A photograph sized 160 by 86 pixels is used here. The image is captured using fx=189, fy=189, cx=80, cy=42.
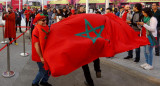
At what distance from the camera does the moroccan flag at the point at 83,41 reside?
336cm

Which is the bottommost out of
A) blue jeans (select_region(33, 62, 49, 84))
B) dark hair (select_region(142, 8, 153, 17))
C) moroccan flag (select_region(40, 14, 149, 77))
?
blue jeans (select_region(33, 62, 49, 84))

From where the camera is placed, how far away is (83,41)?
3.63m

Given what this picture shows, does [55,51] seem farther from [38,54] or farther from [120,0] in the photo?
[120,0]

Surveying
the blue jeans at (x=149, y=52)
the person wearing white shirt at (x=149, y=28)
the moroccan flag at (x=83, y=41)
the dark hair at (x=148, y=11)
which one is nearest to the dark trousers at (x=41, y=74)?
the moroccan flag at (x=83, y=41)

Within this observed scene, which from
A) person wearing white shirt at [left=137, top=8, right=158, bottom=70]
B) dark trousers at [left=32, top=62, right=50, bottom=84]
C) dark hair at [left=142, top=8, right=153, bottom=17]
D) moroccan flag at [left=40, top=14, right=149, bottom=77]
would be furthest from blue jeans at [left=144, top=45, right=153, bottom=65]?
dark trousers at [left=32, top=62, right=50, bottom=84]

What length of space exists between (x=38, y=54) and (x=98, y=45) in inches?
46.2

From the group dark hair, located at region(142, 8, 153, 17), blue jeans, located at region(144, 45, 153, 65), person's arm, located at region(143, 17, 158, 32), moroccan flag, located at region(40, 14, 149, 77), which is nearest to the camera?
moroccan flag, located at region(40, 14, 149, 77)

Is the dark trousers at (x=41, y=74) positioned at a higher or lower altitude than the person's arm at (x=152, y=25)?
lower

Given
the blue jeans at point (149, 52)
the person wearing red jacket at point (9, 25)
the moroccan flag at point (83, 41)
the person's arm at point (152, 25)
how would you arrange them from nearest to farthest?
the moroccan flag at point (83, 41)
the person's arm at point (152, 25)
the blue jeans at point (149, 52)
the person wearing red jacket at point (9, 25)

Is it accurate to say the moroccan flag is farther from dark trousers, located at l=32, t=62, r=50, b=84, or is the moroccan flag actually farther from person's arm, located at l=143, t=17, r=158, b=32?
person's arm, located at l=143, t=17, r=158, b=32

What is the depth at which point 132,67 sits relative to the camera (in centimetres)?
563

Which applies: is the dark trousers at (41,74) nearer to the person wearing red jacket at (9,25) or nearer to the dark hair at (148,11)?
the dark hair at (148,11)

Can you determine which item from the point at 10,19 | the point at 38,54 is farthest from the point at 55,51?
the point at 10,19

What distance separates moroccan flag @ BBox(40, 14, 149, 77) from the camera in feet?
11.0
